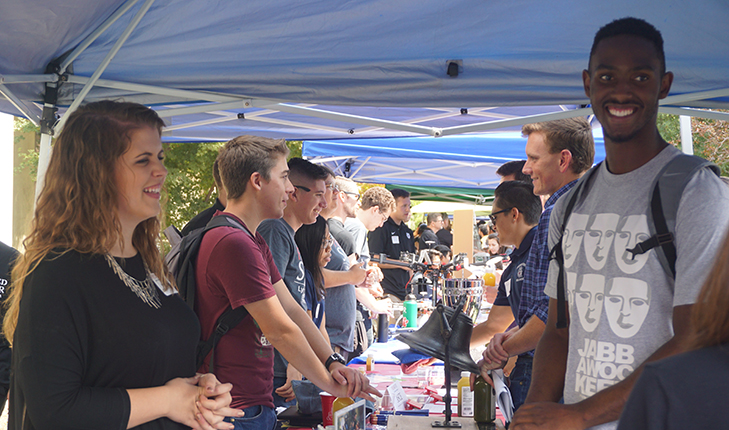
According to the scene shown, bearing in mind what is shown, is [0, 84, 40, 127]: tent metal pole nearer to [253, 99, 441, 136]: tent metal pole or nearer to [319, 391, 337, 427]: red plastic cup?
[253, 99, 441, 136]: tent metal pole

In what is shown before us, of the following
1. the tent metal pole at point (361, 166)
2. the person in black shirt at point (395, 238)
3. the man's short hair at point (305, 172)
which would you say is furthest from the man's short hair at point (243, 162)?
the tent metal pole at point (361, 166)

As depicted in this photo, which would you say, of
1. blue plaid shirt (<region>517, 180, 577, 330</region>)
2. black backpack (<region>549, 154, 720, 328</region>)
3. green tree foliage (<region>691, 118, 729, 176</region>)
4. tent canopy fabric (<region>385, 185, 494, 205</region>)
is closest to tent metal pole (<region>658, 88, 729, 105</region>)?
blue plaid shirt (<region>517, 180, 577, 330</region>)

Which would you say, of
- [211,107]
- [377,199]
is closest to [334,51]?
[211,107]

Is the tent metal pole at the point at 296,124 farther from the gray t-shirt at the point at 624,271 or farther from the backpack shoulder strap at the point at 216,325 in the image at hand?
the gray t-shirt at the point at 624,271

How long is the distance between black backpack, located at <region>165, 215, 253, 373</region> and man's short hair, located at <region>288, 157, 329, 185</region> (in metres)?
1.31

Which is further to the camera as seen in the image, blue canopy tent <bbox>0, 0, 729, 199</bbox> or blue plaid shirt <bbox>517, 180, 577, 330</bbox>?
blue plaid shirt <bbox>517, 180, 577, 330</bbox>

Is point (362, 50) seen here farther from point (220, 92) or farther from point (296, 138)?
point (296, 138)

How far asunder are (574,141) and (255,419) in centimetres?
192

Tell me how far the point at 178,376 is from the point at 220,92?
5.66 feet

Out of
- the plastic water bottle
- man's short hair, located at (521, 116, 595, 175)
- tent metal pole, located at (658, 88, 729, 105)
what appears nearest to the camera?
tent metal pole, located at (658, 88, 729, 105)

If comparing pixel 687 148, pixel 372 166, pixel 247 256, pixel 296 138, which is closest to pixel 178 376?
pixel 247 256

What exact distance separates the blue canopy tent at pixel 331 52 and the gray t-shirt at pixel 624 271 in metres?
0.84

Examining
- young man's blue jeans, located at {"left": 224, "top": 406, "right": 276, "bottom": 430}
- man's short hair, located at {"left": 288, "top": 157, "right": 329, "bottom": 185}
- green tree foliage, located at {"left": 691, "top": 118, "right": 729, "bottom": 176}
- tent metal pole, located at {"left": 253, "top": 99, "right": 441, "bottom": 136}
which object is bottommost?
young man's blue jeans, located at {"left": 224, "top": 406, "right": 276, "bottom": 430}

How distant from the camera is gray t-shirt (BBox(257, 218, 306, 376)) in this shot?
2959mm
